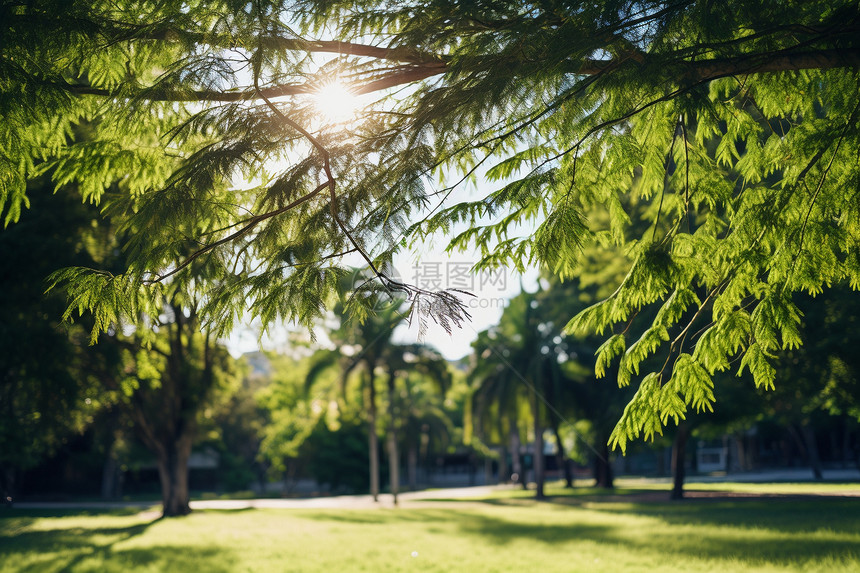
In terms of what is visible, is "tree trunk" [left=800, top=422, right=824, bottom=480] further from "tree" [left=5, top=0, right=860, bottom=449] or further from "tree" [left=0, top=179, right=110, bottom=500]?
"tree" [left=5, top=0, right=860, bottom=449]

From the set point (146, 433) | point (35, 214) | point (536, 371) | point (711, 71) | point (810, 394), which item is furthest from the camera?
point (536, 371)

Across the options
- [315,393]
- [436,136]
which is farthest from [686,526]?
[315,393]

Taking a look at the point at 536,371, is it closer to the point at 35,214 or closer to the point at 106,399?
the point at 106,399

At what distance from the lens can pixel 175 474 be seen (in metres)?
25.7

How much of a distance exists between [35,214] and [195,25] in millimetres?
10014

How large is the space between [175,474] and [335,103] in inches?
942

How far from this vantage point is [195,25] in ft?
14.8

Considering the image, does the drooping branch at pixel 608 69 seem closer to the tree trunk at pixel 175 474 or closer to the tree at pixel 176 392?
the tree at pixel 176 392

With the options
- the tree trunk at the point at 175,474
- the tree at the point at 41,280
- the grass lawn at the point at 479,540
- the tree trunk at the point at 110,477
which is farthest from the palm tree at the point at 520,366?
the tree trunk at the point at 110,477

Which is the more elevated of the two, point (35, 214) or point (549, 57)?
point (35, 214)

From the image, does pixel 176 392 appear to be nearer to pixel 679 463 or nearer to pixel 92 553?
pixel 92 553

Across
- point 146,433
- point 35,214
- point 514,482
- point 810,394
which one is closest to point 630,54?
point 35,214

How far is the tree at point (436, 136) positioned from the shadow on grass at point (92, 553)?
8394 millimetres

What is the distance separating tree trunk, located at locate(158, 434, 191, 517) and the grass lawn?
2202mm
